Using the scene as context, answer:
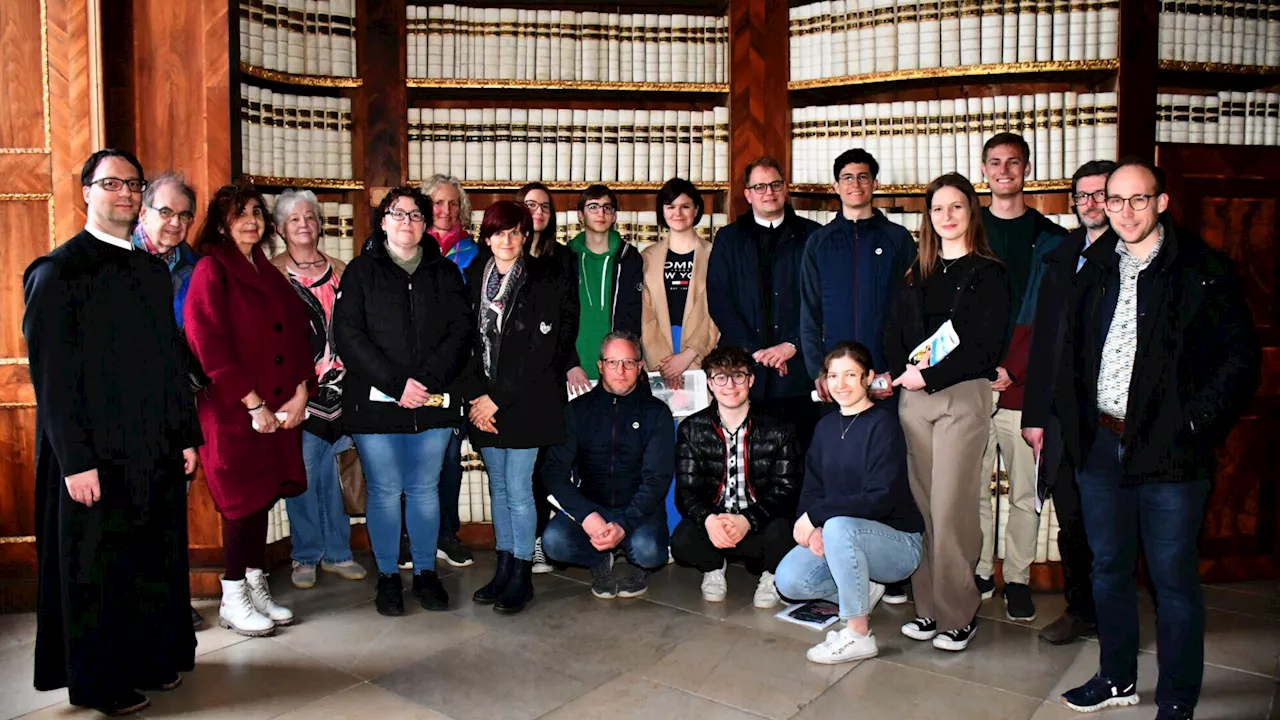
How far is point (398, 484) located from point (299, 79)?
1939 mm

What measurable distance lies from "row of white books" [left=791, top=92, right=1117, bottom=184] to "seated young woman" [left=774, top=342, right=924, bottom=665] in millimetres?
1410

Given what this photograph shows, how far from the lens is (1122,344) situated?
265 cm

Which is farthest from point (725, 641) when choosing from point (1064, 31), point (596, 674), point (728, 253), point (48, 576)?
point (1064, 31)

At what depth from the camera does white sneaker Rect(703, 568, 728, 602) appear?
12.4ft

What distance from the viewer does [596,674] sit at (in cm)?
307

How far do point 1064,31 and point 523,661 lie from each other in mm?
3284

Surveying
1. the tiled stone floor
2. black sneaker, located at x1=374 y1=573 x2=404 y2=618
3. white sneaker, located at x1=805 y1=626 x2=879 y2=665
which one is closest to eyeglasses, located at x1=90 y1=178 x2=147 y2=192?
the tiled stone floor

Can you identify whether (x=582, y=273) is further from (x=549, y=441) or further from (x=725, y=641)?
(x=725, y=641)

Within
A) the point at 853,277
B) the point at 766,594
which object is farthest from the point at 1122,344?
the point at 766,594

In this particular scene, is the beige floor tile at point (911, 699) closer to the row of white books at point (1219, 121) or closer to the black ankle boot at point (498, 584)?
the black ankle boot at point (498, 584)

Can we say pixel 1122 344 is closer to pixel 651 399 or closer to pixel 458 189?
pixel 651 399

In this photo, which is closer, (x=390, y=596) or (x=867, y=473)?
(x=867, y=473)

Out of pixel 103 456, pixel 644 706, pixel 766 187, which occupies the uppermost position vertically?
pixel 766 187

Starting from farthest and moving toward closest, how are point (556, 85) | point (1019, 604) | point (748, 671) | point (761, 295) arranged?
point (556, 85), point (761, 295), point (1019, 604), point (748, 671)
